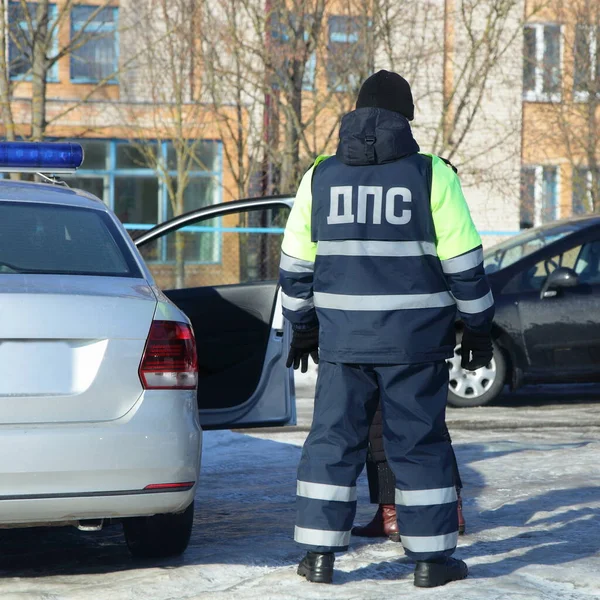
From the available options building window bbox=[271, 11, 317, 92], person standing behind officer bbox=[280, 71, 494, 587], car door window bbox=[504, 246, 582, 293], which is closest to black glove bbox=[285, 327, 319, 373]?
person standing behind officer bbox=[280, 71, 494, 587]

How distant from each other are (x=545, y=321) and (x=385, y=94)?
5366mm

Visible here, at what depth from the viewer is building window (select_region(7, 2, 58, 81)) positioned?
1319 cm

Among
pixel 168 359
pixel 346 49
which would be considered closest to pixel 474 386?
pixel 168 359

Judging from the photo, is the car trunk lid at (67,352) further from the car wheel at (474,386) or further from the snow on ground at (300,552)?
the car wheel at (474,386)

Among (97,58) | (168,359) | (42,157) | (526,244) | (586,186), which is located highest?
(97,58)

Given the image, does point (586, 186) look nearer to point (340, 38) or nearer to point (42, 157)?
point (340, 38)

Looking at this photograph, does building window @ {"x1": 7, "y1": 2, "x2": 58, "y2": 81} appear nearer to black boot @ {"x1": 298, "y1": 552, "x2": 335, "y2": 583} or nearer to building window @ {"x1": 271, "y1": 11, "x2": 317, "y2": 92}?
building window @ {"x1": 271, "y1": 11, "x2": 317, "y2": 92}

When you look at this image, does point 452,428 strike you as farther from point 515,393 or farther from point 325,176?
point 325,176

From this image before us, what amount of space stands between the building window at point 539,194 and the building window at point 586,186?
0.59 m

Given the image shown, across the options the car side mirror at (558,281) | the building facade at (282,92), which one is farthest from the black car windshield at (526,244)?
A: the building facade at (282,92)

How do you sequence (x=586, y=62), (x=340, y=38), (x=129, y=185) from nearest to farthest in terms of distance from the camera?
(x=340, y=38)
(x=586, y=62)
(x=129, y=185)

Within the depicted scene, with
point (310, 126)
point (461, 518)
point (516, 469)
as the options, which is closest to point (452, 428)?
point (516, 469)

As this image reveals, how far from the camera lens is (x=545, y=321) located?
9.27m

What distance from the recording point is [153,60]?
17.1m
